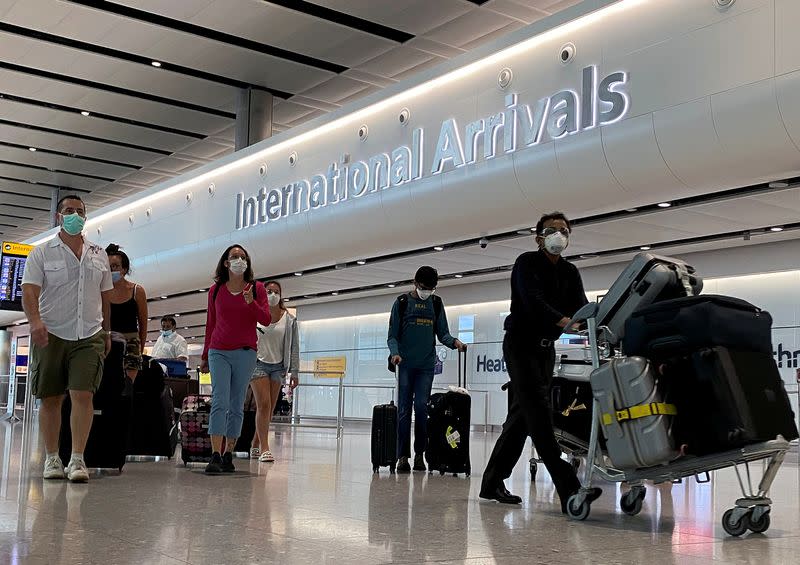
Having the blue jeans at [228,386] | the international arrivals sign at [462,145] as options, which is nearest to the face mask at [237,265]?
the blue jeans at [228,386]

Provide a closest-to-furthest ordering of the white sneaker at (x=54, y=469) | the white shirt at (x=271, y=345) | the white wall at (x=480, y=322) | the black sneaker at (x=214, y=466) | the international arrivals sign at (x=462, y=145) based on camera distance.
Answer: the white sneaker at (x=54, y=469) → the black sneaker at (x=214, y=466) → the white shirt at (x=271, y=345) → the international arrivals sign at (x=462, y=145) → the white wall at (x=480, y=322)

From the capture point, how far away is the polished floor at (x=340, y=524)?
320 cm

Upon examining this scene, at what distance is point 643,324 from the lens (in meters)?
4.35

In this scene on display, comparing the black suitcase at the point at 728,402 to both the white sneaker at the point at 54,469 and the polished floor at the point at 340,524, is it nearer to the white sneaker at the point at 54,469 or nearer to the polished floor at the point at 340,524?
the polished floor at the point at 340,524

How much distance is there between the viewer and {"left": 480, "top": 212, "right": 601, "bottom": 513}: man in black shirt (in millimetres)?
4879

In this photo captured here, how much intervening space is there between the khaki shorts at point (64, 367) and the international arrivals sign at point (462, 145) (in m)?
6.83

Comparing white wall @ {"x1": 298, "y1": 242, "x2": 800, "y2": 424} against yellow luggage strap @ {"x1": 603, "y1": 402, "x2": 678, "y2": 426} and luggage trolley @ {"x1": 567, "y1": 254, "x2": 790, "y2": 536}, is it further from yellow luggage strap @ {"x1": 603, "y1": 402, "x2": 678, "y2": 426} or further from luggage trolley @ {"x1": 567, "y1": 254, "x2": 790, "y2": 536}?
yellow luggage strap @ {"x1": 603, "y1": 402, "x2": 678, "y2": 426}

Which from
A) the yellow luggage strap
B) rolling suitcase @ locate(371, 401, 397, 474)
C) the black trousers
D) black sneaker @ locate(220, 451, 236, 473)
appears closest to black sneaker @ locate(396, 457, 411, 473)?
rolling suitcase @ locate(371, 401, 397, 474)

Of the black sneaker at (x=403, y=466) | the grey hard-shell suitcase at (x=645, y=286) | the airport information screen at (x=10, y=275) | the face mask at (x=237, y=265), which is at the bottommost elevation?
the black sneaker at (x=403, y=466)

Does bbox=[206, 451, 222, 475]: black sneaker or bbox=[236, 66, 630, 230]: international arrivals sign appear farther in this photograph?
bbox=[236, 66, 630, 230]: international arrivals sign

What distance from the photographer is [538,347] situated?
507cm

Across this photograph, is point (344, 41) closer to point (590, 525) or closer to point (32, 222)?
point (590, 525)

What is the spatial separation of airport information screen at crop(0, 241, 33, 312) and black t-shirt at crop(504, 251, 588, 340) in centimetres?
1481

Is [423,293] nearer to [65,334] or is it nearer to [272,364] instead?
[272,364]
